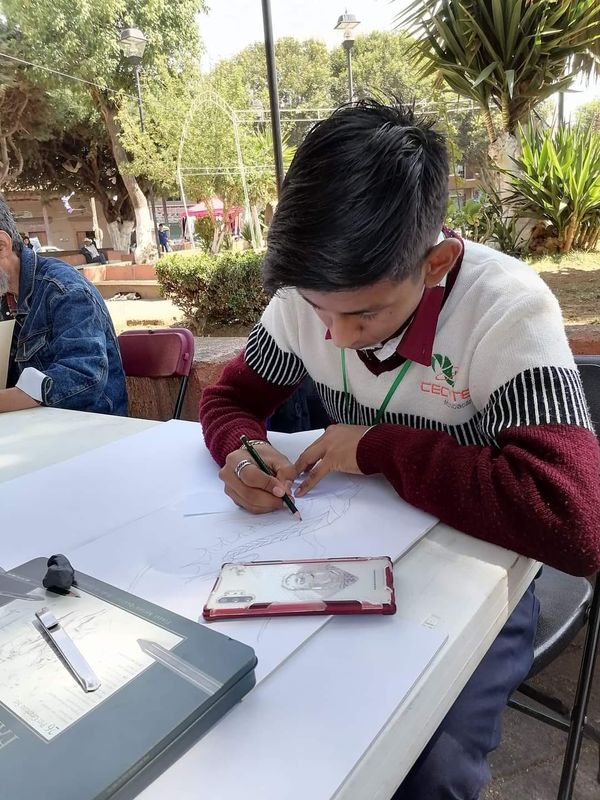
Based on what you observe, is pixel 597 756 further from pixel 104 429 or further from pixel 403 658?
pixel 104 429

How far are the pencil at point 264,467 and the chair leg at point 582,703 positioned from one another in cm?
65

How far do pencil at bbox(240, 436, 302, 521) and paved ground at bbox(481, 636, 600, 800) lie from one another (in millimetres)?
971

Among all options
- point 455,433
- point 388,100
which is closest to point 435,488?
point 455,433

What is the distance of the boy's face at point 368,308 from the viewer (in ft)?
3.09

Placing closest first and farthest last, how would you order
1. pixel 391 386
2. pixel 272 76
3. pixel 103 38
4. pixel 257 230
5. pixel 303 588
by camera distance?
pixel 303 588, pixel 391 386, pixel 272 76, pixel 257 230, pixel 103 38

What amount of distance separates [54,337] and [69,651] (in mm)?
1512

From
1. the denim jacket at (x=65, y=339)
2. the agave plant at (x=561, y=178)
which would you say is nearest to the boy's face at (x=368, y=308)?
the denim jacket at (x=65, y=339)

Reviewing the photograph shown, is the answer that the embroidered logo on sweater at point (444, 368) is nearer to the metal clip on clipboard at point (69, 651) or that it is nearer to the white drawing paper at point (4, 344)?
the metal clip on clipboard at point (69, 651)

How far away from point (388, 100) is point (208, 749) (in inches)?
36.9

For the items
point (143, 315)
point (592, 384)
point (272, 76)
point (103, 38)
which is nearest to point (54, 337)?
point (592, 384)

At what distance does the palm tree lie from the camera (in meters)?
5.15

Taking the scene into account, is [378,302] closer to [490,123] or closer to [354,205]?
[354,205]

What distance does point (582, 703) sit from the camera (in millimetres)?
1233

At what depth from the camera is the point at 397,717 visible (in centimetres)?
58
